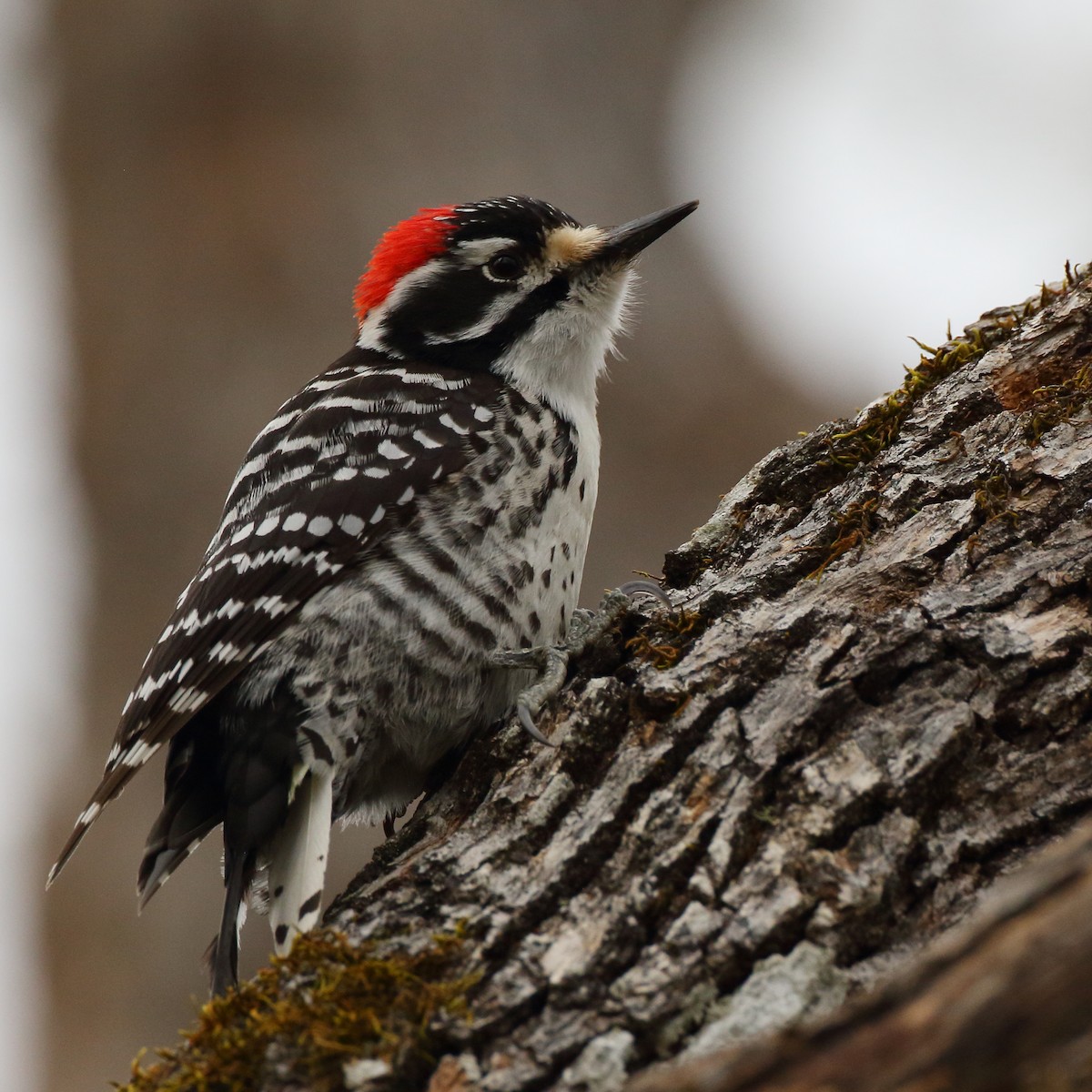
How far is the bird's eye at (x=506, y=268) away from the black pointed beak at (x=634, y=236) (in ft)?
0.87

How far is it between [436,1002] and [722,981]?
1.47ft

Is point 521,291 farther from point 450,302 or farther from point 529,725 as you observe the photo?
point 529,725

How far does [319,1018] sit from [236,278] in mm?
4675

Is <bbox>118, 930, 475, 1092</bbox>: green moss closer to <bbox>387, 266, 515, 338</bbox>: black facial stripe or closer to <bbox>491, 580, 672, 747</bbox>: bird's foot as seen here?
<bbox>491, 580, 672, 747</bbox>: bird's foot

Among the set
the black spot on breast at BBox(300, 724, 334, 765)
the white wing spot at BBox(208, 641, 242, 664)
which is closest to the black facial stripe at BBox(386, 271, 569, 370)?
the white wing spot at BBox(208, 641, 242, 664)

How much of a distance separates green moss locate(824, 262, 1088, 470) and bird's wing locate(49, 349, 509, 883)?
1112mm

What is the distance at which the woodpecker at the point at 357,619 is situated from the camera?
3150 mm

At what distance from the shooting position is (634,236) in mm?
4023

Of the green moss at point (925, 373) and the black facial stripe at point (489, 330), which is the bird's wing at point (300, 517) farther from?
the green moss at point (925, 373)

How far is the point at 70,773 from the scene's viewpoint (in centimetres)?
573

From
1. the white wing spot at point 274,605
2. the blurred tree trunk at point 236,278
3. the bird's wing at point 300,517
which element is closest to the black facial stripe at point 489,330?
the bird's wing at point 300,517

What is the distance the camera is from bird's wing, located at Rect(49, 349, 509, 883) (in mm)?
3258

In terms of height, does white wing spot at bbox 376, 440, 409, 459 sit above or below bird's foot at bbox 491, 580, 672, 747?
above

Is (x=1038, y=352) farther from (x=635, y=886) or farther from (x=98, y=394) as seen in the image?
(x=98, y=394)
